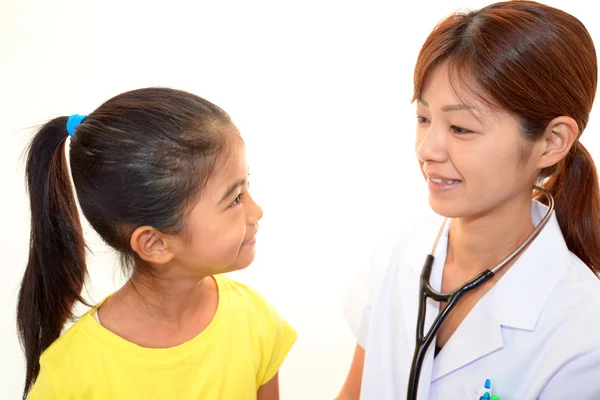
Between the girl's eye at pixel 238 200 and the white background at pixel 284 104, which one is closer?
the girl's eye at pixel 238 200

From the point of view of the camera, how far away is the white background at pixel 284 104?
65.3 inches

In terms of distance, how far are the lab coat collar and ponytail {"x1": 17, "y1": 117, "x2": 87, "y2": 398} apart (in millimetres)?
570

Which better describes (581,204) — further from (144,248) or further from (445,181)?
(144,248)

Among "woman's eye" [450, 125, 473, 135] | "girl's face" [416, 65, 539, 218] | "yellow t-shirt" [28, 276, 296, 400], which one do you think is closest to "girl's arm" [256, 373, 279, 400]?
"yellow t-shirt" [28, 276, 296, 400]

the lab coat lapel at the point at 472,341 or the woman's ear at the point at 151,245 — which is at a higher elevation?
the woman's ear at the point at 151,245

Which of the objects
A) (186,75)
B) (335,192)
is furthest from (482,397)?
(186,75)

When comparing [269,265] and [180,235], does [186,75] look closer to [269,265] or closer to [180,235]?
[269,265]

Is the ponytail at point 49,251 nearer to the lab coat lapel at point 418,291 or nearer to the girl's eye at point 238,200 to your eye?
the girl's eye at point 238,200

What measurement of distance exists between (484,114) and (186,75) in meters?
0.88

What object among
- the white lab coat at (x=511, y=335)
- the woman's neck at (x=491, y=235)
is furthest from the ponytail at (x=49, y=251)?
the woman's neck at (x=491, y=235)

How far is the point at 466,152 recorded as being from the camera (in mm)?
1025

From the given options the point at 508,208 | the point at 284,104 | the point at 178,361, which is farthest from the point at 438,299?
the point at 284,104

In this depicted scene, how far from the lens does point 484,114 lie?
39.6 inches

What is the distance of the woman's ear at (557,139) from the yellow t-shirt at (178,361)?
0.50 metres
